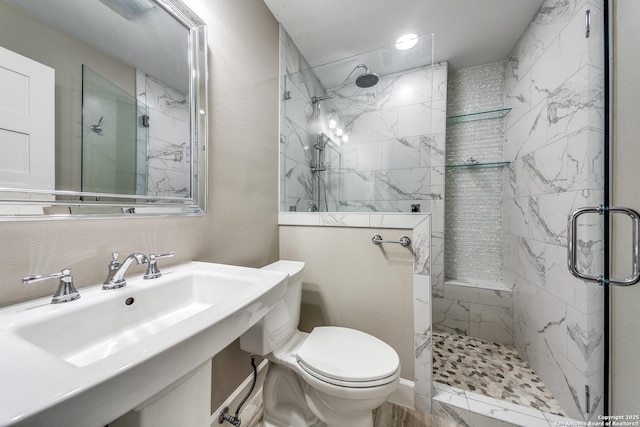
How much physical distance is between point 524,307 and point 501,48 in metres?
2.12

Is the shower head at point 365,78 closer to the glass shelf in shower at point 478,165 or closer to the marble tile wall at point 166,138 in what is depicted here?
the glass shelf in shower at point 478,165

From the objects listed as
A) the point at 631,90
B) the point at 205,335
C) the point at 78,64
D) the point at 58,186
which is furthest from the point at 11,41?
the point at 631,90

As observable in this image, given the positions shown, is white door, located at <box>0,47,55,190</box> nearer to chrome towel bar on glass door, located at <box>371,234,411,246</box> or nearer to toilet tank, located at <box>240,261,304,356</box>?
toilet tank, located at <box>240,261,304,356</box>

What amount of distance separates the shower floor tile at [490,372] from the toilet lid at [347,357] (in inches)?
28.1

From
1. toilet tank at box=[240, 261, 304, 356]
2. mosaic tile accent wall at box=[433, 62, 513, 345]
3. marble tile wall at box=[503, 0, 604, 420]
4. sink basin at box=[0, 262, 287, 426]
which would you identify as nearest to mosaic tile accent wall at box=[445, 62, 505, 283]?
mosaic tile accent wall at box=[433, 62, 513, 345]

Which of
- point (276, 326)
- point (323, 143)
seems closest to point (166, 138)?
point (276, 326)

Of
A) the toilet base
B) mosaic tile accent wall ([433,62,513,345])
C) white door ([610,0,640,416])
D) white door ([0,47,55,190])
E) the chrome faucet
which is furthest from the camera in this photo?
mosaic tile accent wall ([433,62,513,345])

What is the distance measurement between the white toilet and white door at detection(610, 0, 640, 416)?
0.89 m

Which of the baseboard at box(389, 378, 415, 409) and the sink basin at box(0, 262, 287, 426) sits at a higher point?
the sink basin at box(0, 262, 287, 426)

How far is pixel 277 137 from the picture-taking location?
5.67 feet

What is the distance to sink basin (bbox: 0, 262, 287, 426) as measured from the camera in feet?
0.99

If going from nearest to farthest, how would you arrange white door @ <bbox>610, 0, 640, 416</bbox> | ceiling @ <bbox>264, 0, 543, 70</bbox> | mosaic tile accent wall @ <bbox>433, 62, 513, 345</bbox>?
white door @ <bbox>610, 0, 640, 416</bbox>, ceiling @ <bbox>264, 0, 543, 70</bbox>, mosaic tile accent wall @ <bbox>433, 62, 513, 345</bbox>

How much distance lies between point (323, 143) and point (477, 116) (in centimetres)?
152

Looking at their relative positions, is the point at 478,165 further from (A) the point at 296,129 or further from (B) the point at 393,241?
(A) the point at 296,129
